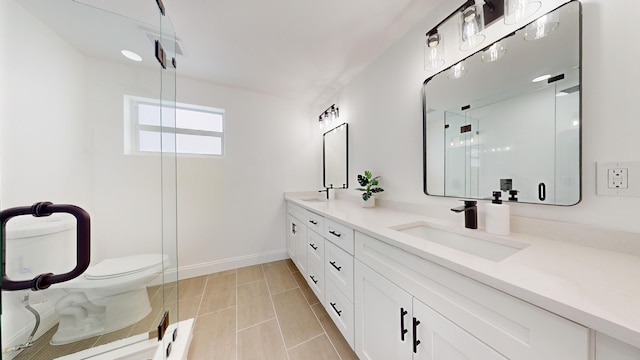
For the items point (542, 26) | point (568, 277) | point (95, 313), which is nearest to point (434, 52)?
point (542, 26)

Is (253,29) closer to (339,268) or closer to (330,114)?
(330,114)

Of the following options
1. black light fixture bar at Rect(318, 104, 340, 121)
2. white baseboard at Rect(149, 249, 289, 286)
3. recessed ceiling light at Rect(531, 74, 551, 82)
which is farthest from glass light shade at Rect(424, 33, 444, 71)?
white baseboard at Rect(149, 249, 289, 286)

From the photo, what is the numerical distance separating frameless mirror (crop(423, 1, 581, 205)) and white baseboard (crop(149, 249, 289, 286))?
2.18 meters

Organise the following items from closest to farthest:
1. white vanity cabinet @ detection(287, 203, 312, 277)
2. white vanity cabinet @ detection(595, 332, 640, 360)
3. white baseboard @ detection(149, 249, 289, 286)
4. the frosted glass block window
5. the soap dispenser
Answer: white vanity cabinet @ detection(595, 332, 640, 360) < the soap dispenser < the frosted glass block window < white vanity cabinet @ detection(287, 203, 312, 277) < white baseboard @ detection(149, 249, 289, 286)

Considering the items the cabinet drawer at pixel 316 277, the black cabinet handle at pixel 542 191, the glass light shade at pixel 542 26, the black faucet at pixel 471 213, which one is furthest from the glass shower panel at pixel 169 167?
the black cabinet handle at pixel 542 191

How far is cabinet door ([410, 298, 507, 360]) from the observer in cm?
57

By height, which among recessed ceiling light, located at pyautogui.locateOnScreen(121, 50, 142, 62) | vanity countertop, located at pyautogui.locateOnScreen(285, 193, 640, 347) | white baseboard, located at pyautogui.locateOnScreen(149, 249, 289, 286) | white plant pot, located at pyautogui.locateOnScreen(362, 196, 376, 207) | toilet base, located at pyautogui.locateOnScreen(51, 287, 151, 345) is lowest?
white baseboard, located at pyautogui.locateOnScreen(149, 249, 289, 286)

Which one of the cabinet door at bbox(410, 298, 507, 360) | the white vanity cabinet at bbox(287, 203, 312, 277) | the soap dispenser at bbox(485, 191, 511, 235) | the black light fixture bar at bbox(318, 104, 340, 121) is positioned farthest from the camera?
the black light fixture bar at bbox(318, 104, 340, 121)

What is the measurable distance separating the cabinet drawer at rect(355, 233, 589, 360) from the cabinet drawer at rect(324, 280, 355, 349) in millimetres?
535

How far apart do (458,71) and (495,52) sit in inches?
7.2

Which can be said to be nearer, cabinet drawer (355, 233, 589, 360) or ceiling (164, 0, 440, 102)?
cabinet drawer (355, 233, 589, 360)

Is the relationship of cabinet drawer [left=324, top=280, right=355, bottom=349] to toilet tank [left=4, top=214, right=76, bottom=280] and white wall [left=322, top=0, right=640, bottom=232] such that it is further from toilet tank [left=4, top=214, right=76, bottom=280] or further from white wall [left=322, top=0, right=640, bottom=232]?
toilet tank [left=4, top=214, right=76, bottom=280]

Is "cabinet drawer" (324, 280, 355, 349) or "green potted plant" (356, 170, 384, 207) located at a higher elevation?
"green potted plant" (356, 170, 384, 207)

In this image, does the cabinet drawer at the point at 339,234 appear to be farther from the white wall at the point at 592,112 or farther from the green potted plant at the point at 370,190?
the white wall at the point at 592,112
